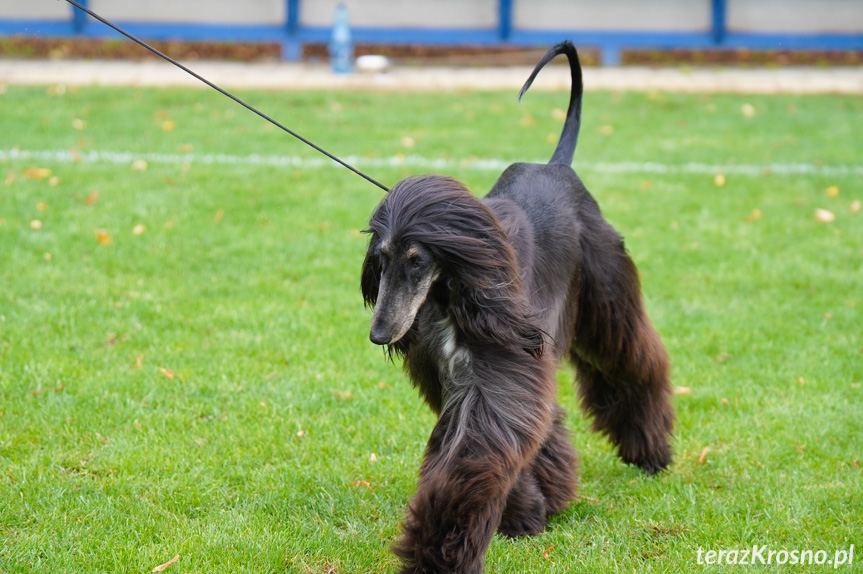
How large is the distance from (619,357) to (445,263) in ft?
4.45

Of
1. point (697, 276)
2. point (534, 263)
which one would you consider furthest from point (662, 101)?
point (534, 263)

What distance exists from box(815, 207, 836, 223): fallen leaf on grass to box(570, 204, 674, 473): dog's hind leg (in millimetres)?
4063

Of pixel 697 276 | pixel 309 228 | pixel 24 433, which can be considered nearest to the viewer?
pixel 24 433

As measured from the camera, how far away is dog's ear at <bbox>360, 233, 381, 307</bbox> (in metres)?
3.06

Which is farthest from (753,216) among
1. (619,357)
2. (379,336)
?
(379,336)

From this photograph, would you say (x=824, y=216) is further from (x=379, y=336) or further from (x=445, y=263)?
(x=379, y=336)

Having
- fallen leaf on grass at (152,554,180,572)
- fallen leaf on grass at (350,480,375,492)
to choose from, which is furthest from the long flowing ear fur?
fallen leaf on grass at (152,554,180,572)

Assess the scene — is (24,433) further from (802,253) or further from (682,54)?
(682,54)

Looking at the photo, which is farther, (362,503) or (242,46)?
(242,46)

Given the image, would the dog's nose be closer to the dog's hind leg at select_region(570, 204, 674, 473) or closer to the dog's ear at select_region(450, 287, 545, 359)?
the dog's ear at select_region(450, 287, 545, 359)

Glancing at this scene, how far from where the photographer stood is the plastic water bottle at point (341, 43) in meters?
13.2

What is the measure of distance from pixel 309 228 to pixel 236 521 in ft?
12.6

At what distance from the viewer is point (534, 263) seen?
343 centimetres

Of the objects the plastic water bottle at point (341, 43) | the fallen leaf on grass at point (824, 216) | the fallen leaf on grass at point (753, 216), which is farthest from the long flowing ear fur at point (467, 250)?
the plastic water bottle at point (341, 43)
